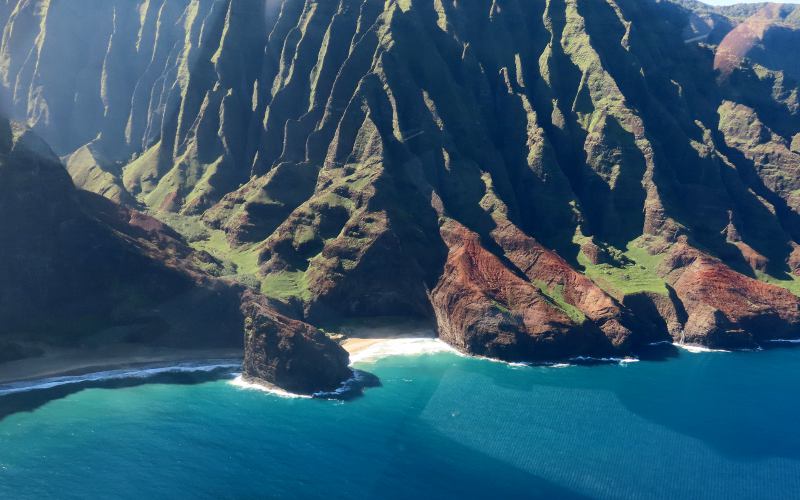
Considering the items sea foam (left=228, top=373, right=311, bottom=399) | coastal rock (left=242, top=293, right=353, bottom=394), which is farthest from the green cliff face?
sea foam (left=228, top=373, right=311, bottom=399)

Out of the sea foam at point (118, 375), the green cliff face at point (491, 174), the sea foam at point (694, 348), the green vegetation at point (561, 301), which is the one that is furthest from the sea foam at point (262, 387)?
the sea foam at point (694, 348)

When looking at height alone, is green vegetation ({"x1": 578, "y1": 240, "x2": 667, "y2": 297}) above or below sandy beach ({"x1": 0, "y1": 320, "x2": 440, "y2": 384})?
above

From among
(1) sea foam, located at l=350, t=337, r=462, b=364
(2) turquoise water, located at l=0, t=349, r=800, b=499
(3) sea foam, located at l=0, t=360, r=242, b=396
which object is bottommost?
(2) turquoise water, located at l=0, t=349, r=800, b=499

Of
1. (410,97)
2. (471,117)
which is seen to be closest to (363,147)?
(410,97)

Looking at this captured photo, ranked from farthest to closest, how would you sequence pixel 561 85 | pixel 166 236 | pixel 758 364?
pixel 561 85 < pixel 166 236 < pixel 758 364

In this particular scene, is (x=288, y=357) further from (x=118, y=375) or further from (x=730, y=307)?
(x=730, y=307)

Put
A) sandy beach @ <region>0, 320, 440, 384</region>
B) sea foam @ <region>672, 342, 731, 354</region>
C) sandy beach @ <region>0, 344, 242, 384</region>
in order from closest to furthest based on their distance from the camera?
1. sandy beach @ <region>0, 344, 242, 384</region>
2. sandy beach @ <region>0, 320, 440, 384</region>
3. sea foam @ <region>672, 342, 731, 354</region>

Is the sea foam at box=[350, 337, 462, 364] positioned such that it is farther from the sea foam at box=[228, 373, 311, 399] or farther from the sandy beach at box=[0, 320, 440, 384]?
the sea foam at box=[228, 373, 311, 399]

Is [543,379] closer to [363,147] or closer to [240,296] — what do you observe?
[240,296]
